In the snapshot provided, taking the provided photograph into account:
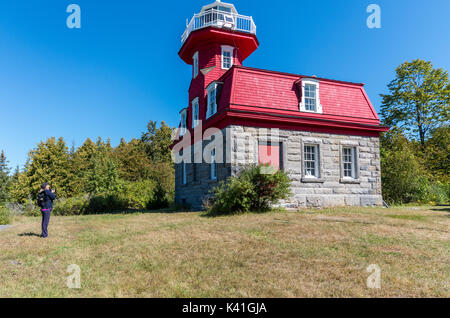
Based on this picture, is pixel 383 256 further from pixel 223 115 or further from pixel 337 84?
pixel 337 84

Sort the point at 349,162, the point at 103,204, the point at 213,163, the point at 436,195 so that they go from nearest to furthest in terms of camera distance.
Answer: the point at 349,162 → the point at 213,163 → the point at 436,195 → the point at 103,204

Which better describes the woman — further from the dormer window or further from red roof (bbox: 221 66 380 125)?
the dormer window

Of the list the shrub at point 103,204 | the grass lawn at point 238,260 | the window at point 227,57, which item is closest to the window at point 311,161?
the grass lawn at point 238,260

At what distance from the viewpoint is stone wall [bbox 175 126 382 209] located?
45.2 ft

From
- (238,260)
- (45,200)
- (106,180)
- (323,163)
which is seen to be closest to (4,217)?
(45,200)

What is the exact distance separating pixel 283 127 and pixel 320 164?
2516 mm

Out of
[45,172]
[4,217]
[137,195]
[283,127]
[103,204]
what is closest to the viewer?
[4,217]

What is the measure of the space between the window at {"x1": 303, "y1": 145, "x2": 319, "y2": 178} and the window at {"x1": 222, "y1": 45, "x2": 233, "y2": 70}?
6752 mm

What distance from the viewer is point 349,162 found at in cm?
1580

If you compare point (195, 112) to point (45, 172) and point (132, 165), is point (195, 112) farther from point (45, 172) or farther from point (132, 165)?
point (45, 172)

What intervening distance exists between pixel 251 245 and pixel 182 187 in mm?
14163

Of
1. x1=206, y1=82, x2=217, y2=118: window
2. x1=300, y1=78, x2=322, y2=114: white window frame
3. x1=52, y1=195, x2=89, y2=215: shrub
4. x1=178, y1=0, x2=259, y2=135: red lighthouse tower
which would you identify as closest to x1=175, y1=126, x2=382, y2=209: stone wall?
x1=300, y1=78, x2=322, y2=114: white window frame
